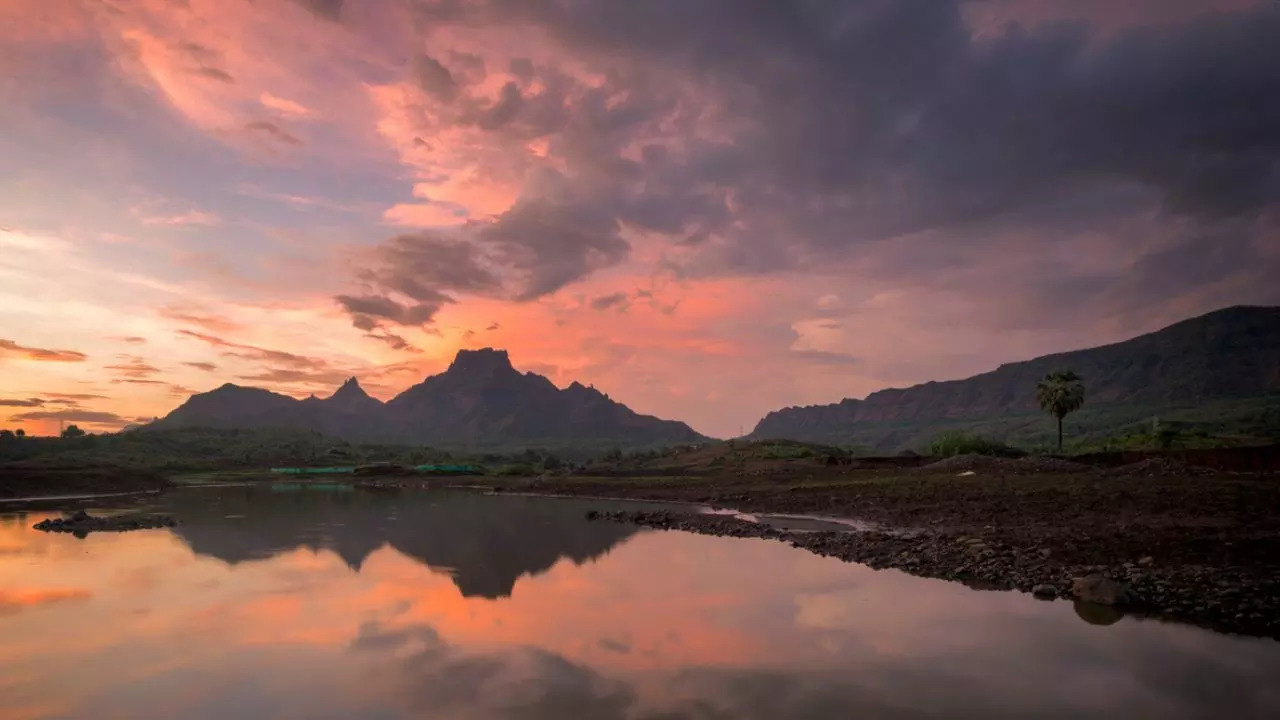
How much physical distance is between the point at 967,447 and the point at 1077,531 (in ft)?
190

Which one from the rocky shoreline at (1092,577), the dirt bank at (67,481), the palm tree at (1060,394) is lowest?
the rocky shoreline at (1092,577)

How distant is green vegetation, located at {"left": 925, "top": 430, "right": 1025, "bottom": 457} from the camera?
77.7 m

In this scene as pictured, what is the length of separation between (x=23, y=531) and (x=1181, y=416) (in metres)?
214

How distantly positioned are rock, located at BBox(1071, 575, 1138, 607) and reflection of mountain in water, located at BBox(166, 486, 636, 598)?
63.4ft

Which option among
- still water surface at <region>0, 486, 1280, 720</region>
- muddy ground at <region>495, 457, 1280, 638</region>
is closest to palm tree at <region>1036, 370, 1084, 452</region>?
muddy ground at <region>495, 457, 1280, 638</region>

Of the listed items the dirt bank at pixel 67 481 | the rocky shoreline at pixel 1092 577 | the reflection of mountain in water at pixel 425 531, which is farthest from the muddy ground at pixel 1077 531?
the dirt bank at pixel 67 481

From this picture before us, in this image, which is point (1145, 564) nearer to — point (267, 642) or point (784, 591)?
point (784, 591)

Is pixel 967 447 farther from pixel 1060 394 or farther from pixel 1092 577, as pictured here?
pixel 1092 577

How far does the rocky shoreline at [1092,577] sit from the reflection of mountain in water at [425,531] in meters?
14.6

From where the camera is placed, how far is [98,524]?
144 feet

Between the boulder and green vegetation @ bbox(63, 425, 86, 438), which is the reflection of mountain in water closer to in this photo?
the boulder

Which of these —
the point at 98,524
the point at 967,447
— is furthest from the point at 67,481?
the point at 967,447

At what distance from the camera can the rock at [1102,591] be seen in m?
19.6

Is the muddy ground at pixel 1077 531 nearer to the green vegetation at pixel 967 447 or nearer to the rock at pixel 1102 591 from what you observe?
the rock at pixel 1102 591
